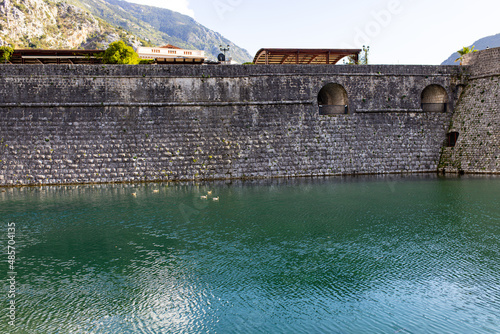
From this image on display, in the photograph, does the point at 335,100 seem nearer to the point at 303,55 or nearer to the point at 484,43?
the point at 303,55

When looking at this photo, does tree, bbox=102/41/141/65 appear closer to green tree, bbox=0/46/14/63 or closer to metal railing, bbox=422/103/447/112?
green tree, bbox=0/46/14/63

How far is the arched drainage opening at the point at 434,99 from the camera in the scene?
73.0 feet

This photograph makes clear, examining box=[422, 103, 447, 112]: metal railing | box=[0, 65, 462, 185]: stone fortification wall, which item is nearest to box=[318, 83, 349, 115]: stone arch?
box=[0, 65, 462, 185]: stone fortification wall

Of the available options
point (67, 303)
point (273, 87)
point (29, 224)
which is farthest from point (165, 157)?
point (67, 303)

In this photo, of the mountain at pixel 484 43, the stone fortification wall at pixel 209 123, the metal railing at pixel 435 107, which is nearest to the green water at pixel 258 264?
the stone fortification wall at pixel 209 123

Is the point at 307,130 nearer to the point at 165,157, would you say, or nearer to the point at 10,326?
the point at 165,157

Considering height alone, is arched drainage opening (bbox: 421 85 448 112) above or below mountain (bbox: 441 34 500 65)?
below

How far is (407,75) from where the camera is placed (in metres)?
21.7

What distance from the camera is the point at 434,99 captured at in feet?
76.4

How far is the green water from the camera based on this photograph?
18.4 feet

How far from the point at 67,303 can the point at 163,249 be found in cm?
292

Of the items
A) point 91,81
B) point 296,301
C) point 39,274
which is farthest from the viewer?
point 91,81

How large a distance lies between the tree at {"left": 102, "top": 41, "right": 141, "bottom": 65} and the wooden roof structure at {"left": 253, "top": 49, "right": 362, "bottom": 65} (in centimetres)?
910

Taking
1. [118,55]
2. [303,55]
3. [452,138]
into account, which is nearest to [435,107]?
[452,138]
